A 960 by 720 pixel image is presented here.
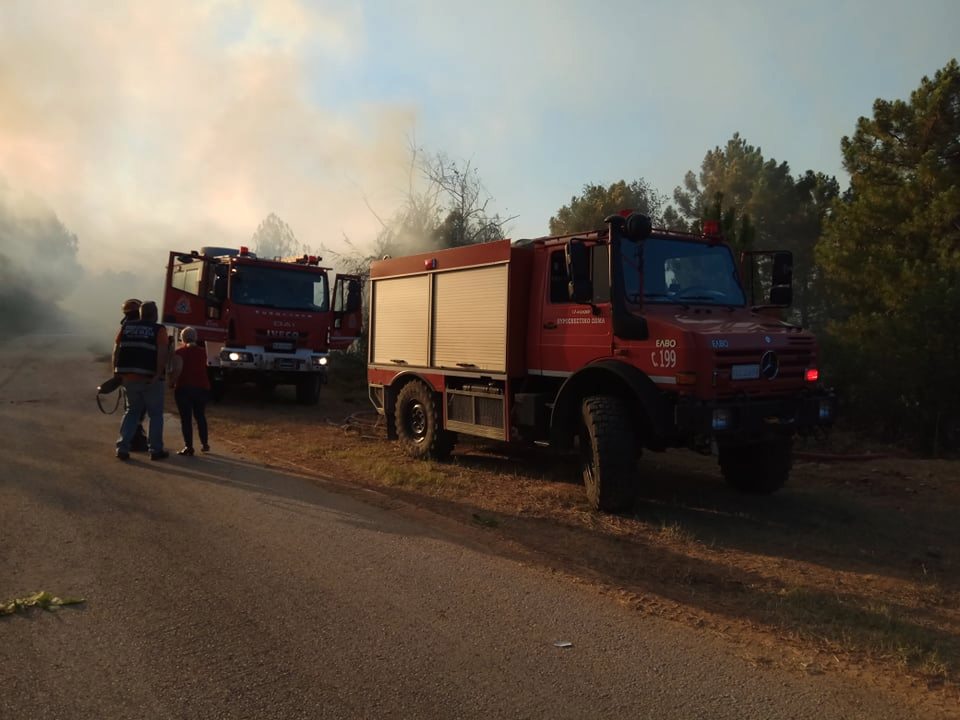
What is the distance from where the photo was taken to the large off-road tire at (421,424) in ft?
30.9

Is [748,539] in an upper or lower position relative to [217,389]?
lower

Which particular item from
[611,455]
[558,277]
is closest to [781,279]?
[558,277]

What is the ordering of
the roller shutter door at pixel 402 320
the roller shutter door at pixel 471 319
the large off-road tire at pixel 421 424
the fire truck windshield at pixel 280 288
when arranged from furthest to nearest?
1. the fire truck windshield at pixel 280 288
2. the roller shutter door at pixel 402 320
3. the large off-road tire at pixel 421 424
4. the roller shutter door at pixel 471 319

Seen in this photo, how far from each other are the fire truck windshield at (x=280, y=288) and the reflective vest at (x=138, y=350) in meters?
6.27

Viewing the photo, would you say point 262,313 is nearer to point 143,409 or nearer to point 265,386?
point 265,386

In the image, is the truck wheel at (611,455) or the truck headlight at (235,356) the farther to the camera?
the truck headlight at (235,356)

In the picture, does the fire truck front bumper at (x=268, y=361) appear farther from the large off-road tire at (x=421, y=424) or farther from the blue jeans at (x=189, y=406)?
the blue jeans at (x=189, y=406)

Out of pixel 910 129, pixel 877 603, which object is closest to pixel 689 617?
pixel 877 603

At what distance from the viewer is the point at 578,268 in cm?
698

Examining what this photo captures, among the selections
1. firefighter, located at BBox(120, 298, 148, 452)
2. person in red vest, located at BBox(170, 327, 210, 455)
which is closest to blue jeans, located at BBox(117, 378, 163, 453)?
firefighter, located at BBox(120, 298, 148, 452)

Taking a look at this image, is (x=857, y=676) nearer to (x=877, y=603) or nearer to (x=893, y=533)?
(x=877, y=603)

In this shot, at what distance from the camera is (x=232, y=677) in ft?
11.5

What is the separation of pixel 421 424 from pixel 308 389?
6.43 metres

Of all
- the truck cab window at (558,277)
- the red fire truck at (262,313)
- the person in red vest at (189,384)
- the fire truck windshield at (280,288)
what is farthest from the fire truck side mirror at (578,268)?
the fire truck windshield at (280,288)
